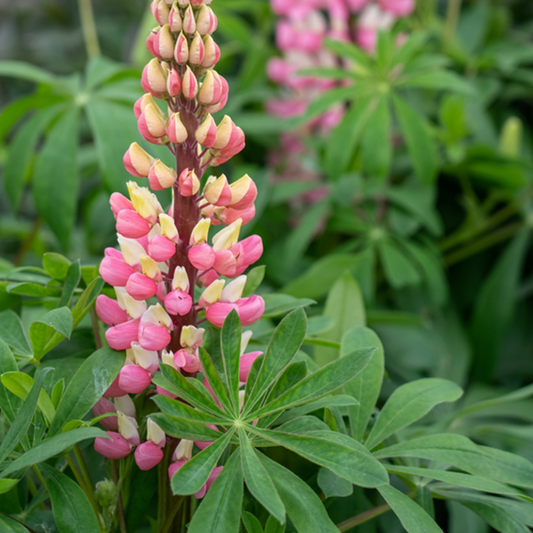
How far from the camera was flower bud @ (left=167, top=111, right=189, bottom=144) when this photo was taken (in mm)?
398

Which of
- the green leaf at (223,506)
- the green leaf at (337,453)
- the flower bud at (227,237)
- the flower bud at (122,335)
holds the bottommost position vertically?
the green leaf at (223,506)

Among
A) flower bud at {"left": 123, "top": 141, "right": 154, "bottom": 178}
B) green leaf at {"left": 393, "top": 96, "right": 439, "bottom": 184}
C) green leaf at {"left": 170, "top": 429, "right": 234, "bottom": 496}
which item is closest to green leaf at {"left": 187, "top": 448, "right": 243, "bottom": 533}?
green leaf at {"left": 170, "top": 429, "right": 234, "bottom": 496}

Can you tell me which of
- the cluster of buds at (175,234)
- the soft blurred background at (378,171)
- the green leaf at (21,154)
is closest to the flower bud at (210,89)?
the cluster of buds at (175,234)

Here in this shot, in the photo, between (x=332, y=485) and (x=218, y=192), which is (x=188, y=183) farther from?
(x=332, y=485)

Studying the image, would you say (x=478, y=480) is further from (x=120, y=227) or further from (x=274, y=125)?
(x=274, y=125)

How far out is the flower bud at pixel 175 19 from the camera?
1.29ft

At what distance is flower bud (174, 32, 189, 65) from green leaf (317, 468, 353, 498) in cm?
32

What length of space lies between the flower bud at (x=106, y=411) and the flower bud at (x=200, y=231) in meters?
0.15

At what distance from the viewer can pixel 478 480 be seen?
1.35ft

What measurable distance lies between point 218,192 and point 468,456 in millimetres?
290

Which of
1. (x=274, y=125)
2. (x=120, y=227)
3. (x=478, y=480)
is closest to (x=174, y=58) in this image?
(x=120, y=227)

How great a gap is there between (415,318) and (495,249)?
0.43 metres

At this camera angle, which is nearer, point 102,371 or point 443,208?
point 102,371

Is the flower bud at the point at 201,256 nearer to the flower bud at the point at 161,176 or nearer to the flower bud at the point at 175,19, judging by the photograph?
the flower bud at the point at 161,176
